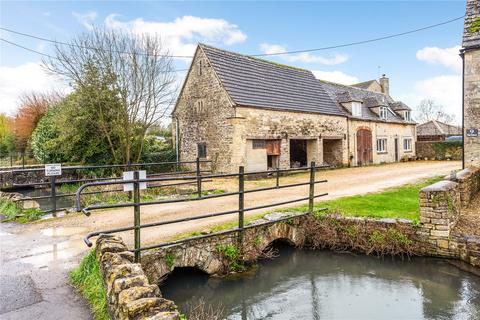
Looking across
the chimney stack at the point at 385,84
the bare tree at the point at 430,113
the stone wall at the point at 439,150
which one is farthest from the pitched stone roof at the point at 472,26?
the bare tree at the point at 430,113

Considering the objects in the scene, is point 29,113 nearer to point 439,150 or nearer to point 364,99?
point 364,99

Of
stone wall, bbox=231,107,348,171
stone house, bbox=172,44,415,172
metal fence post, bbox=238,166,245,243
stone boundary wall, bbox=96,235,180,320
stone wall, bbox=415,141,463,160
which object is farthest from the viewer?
stone wall, bbox=415,141,463,160

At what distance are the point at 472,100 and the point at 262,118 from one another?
30.6 ft

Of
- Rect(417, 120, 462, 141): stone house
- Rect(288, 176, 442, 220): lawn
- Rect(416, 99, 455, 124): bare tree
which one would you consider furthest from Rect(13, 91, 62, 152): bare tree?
Rect(416, 99, 455, 124): bare tree

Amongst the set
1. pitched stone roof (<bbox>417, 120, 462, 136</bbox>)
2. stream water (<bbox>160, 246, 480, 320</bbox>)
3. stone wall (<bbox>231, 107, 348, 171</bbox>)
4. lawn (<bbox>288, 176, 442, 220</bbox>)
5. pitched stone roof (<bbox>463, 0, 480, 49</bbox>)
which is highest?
pitched stone roof (<bbox>463, 0, 480, 49</bbox>)

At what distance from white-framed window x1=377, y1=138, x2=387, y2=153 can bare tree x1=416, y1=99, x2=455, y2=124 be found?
3640cm

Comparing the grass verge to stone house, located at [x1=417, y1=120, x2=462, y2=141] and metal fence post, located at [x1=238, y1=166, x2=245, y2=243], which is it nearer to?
metal fence post, located at [x1=238, y1=166, x2=245, y2=243]

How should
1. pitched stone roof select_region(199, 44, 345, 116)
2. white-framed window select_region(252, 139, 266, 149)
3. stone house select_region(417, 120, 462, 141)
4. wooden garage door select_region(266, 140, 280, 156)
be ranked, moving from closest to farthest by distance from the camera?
white-framed window select_region(252, 139, 266, 149), pitched stone roof select_region(199, 44, 345, 116), wooden garage door select_region(266, 140, 280, 156), stone house select_region(417, 120, 462, 141)

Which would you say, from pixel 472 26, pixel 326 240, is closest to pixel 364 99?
pixel 472 26

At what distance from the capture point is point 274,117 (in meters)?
18.0

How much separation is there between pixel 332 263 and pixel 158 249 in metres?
3.92

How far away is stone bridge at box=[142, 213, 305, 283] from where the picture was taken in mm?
5289

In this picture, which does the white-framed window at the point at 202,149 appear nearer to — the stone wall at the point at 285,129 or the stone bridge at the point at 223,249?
the stone wall at the point at 285,129

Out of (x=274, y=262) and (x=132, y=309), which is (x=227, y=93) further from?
(x=132, y=309)
